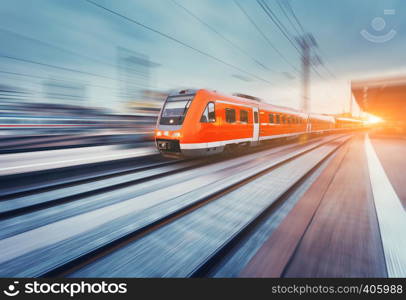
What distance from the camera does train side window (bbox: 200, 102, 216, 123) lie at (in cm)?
698

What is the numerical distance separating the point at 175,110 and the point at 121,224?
5.00 meters

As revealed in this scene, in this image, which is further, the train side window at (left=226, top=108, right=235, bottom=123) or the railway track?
the train side window at (left=226, top=108, right=235, bottom=123)

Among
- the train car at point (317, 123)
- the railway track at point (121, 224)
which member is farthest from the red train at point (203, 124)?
the train car at point (317, 123)

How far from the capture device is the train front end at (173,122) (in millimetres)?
6816

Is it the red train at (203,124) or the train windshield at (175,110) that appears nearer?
the red train at (203,124)

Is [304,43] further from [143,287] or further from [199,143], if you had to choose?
[143,287]

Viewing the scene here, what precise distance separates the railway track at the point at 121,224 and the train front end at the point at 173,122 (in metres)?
2.15

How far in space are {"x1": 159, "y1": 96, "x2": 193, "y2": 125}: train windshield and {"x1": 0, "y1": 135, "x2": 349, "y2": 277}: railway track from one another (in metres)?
2.65

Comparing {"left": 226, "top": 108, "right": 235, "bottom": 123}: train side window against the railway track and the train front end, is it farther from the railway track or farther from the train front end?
the railway track

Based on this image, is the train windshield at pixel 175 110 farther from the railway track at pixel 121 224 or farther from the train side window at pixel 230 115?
the railway track at pixel 121 224

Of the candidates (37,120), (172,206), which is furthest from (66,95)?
(172,206)

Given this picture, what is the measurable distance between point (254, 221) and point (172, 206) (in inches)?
51.2

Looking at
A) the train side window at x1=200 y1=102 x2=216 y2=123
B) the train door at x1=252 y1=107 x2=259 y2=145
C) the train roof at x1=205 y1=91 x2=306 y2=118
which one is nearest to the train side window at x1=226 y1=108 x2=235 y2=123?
the train roof at x1=205 y1=91 x2=306 y2=118

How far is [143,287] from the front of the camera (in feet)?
5.39
